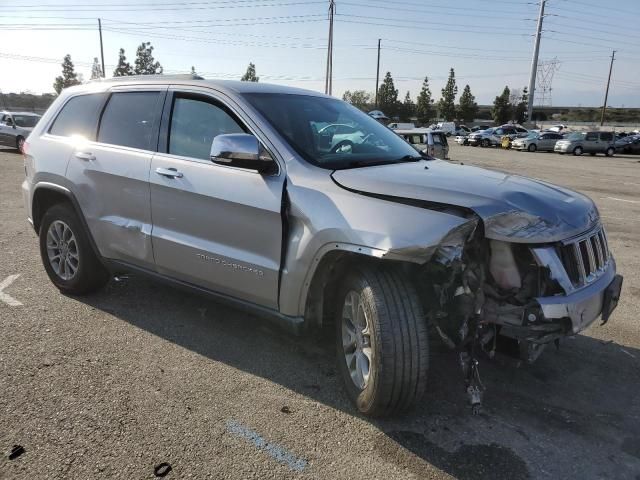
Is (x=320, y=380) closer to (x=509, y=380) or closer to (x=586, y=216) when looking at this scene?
(x=509, y=380)

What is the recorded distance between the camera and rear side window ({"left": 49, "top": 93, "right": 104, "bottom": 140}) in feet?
14.9

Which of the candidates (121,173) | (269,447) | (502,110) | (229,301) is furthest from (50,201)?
(502,110)

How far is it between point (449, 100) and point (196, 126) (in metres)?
105

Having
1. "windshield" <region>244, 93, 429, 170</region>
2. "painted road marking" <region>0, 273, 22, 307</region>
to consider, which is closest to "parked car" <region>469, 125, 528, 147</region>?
"windshield" <region>244, 93, 429, 170</region>

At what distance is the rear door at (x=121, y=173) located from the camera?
401 centimetres

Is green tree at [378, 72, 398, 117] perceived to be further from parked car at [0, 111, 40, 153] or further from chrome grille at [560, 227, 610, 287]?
chrome grille at [560, 227, 610, 287]

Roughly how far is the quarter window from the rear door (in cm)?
20

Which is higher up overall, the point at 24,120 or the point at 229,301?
the point at 24,120

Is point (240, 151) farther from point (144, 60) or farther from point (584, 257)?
point (144, 60)

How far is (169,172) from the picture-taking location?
12.4ft

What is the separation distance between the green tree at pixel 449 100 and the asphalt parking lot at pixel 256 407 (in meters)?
104

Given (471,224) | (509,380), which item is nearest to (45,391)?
(471,224)

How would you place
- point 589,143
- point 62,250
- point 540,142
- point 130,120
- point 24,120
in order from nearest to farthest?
point 130,120 → point 62,250 → point 24,120 → point 589,143 → point 540,142

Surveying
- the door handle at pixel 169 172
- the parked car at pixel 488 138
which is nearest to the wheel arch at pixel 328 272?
the door handle at pixel 169 172
